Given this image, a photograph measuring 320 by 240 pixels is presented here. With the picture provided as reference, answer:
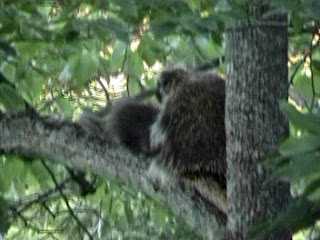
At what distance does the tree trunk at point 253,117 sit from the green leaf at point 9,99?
0.58 metres

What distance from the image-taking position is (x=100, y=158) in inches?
94.6

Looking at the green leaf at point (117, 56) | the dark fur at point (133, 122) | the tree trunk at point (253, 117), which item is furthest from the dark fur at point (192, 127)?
the tree trunk at point (253, 117)

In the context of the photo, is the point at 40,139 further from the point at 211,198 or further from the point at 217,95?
the point at 217,95

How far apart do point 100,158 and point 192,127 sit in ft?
1.58

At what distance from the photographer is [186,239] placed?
9.35ft

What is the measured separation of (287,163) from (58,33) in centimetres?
115

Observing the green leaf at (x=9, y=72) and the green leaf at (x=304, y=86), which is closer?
the green leaf at (x=9, y=72)

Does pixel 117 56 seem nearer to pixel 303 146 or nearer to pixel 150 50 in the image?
pixel 150 50

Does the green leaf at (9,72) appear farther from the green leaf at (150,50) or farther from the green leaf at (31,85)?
the green leaf at (150,50)

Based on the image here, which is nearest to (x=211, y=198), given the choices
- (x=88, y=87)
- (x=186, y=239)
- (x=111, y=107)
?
(x=186, y=239)

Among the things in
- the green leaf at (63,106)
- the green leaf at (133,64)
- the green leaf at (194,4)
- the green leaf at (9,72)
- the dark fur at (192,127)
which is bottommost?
the dark fur at (192,127)

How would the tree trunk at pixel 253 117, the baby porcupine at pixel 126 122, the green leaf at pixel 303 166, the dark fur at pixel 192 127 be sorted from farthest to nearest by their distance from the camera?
the baby porcupine at pixel 126 122 → the dark fur at pixel 192 127 → the tree trunk at pixel 253 117 → the green leaf at pixel 303 166

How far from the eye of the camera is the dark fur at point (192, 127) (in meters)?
2.65

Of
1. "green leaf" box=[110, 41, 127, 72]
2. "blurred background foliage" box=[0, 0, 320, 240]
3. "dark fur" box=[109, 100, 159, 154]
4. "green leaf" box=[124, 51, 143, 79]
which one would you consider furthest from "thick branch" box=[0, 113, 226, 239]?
"green leaf" box=[124, 51, 143, 79]
